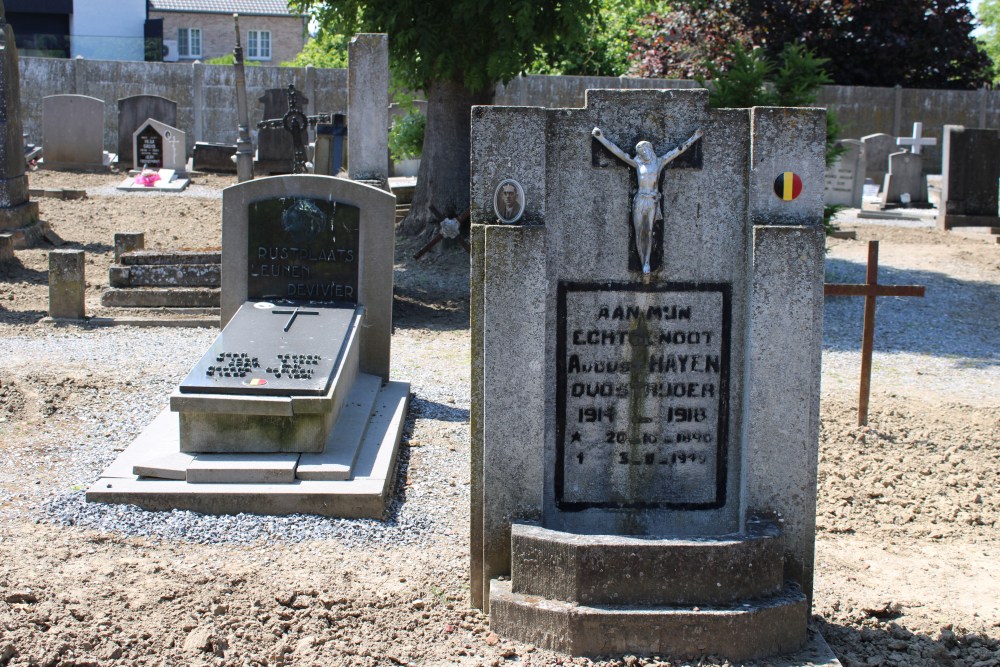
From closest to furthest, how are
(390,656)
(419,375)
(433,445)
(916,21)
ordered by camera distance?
(390,656), (433,445), (419,375), (916,21)

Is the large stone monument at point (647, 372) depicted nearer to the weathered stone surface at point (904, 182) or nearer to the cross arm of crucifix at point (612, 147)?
the cross arm of crucifix at point (612, 147)

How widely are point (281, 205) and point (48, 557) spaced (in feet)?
11.7

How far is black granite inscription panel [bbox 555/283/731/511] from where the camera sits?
4.58 meters

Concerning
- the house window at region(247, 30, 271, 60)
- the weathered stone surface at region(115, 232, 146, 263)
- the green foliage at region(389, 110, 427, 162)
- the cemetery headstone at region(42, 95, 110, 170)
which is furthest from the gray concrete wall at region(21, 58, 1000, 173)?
the house window at region(247, 30, 271, 60)

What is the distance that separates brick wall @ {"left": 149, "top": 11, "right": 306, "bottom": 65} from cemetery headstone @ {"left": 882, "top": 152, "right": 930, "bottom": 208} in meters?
38.9

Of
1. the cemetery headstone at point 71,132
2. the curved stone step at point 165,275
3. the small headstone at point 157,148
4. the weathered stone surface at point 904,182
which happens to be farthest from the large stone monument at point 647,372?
the cemetery headstone at point 71,132

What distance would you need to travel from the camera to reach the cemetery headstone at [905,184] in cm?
2319

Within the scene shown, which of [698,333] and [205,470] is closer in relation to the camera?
[698,333]

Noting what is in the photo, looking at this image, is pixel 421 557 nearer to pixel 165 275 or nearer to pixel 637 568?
pixel 637 568

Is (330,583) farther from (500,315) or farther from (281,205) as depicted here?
(281,205)

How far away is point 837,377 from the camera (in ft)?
31.2

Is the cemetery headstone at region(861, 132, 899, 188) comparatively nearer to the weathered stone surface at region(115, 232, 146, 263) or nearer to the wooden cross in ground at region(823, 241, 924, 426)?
the weathered stone surface at region(115, 232, 146, 263)

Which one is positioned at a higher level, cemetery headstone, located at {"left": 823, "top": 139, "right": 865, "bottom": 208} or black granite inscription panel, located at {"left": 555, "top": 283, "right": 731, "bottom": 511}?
cemetery headstone, located at {"left": 823, "top": 139, "right": 865, "bottom": 208}

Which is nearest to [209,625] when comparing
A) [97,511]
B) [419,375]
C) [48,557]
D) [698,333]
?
[48,557]
